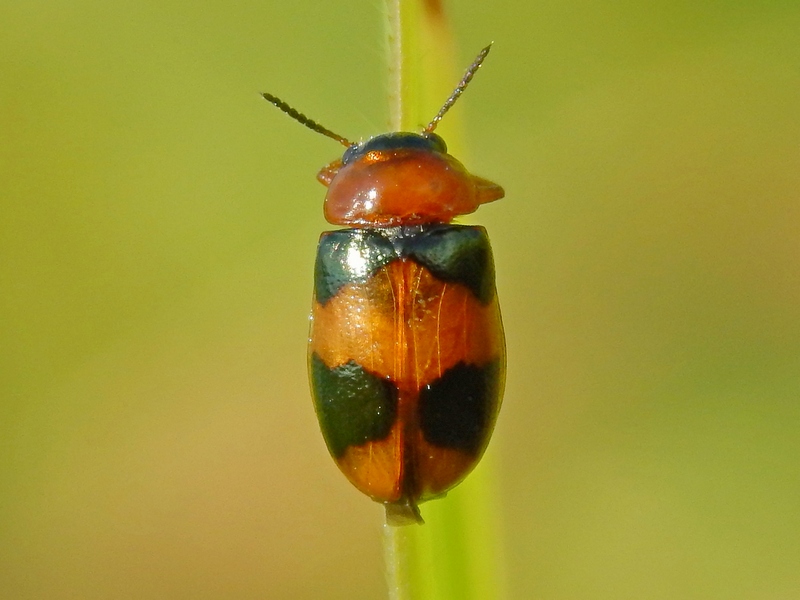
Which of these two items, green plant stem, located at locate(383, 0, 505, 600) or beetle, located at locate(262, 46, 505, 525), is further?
beetle, located at locate(262, 46, 505, 525)

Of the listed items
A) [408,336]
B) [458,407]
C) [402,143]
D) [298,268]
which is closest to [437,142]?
[402,143]

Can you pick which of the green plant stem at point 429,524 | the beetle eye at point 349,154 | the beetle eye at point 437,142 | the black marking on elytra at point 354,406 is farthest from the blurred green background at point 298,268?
the green plant stem at point 429,524

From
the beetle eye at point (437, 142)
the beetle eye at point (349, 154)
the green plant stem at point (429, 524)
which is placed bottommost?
the green plant stem at point (429, 524)

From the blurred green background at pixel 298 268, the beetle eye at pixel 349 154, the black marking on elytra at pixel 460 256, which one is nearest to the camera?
the black marking on elytra at pixel 460 256

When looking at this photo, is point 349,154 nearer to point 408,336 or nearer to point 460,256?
point 460,256

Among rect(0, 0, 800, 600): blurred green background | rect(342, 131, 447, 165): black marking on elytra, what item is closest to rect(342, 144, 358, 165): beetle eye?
rect(342, 131, 447, 165): black marking on elytra

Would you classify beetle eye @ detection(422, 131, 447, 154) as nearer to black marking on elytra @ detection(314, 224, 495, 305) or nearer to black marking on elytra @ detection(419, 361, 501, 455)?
black marking on elytra @ detection(314, 224, 495, 305)

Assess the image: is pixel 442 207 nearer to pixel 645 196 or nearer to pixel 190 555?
pixel 645 196

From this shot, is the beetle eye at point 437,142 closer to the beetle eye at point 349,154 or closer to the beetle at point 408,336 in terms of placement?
the beetle at point 408,336
